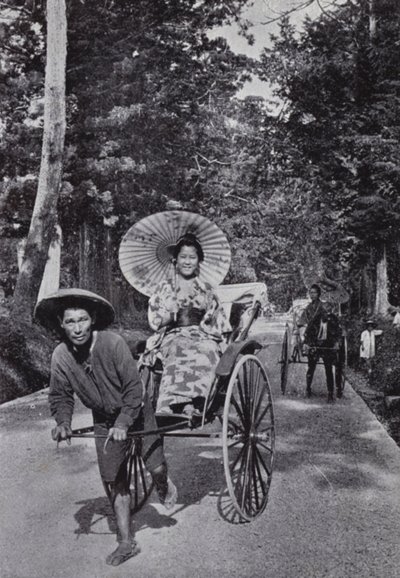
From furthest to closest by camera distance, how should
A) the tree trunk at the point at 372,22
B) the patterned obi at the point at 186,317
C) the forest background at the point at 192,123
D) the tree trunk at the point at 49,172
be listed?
1. the forest background at the point at 192,123
2. the tree trunk at the point at 372,22
3. the tree trunk at the point at 49,172
4. the patterned obi at the point at 186,317

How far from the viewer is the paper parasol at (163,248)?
5.59 metres

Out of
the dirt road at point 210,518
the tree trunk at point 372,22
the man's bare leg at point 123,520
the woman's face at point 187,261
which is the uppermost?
the tree trunk at point 372,22

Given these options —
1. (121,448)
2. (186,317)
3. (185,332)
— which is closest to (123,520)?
(121,448)

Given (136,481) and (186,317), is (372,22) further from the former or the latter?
(136,481)

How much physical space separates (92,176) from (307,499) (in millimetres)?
15631

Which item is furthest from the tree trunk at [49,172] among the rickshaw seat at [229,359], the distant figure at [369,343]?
the rickshaw seat at [229,359]

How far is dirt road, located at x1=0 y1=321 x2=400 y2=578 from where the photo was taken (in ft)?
12.3

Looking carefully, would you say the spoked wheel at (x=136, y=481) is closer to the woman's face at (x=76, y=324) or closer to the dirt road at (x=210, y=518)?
the dirt road at (x=210, y=518)

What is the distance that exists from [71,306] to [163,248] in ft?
7.11

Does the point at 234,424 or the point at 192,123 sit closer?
the point at 234,424

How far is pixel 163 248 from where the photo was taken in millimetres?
5781

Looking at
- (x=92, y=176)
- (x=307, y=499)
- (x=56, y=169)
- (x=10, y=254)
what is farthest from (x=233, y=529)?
(x=10, y=254)

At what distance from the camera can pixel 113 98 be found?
768 inches

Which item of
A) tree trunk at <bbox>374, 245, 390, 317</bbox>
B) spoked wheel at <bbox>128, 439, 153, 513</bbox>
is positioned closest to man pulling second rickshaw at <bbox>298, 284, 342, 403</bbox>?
spoked wheel at <bbox>128, 439, 153, 513</bbox>
